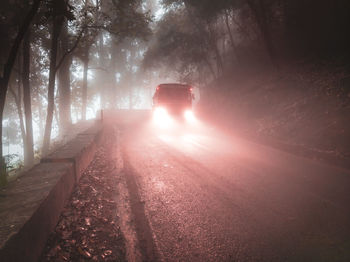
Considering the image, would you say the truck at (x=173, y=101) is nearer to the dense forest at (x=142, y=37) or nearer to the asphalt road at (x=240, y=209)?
the dense forest at (x=142, y=37)

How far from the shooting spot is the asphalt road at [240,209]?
239 centimetres

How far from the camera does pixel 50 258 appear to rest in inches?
89.0

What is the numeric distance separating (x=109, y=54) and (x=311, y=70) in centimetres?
4154

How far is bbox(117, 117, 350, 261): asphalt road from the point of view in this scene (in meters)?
2.39

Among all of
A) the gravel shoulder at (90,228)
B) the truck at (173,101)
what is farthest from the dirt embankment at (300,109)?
the gravel shoulder at (90,228)

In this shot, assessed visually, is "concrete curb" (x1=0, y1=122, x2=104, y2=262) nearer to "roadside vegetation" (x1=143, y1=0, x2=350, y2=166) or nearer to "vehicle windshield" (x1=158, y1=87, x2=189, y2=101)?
"roadside vegetation" (x1=143, y1=0, x2=350, y2=166)

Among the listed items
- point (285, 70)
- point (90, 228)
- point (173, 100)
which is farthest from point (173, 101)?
point (90, 228)

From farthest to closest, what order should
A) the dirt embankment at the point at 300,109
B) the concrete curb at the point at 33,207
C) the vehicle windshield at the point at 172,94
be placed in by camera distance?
the vehicle windshield at the point at 172,94 < the dirt embankment at the point at 300,109 < the concrete curb at the point at 33,207

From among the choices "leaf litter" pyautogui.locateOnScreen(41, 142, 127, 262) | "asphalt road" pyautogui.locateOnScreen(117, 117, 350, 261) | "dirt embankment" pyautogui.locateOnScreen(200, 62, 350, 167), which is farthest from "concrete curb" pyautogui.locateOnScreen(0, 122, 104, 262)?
"dirt embankment" pyautogui.locateOnScreen(200, 62, 350, 167)

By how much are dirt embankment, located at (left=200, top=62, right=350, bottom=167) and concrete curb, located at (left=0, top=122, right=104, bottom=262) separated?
5.87 metres

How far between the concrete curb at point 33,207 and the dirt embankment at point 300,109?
5875 millimetres

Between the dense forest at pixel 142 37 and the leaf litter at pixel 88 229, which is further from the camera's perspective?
the dense forest at pixel 142 37

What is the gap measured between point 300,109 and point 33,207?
375 inches

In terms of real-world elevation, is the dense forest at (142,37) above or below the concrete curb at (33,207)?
above
